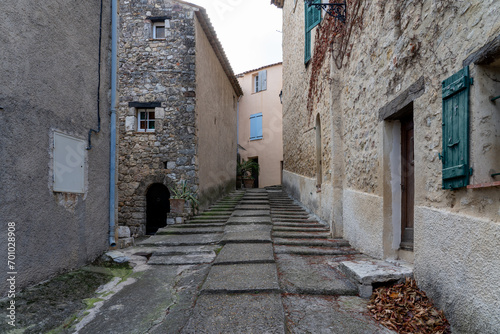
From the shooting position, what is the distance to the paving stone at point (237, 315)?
87.5 inches

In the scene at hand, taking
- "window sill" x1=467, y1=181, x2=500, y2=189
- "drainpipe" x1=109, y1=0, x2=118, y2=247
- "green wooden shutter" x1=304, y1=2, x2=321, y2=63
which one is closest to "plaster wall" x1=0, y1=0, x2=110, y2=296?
"drainpipe" x1=109, y1=0, x2=118, y2=247

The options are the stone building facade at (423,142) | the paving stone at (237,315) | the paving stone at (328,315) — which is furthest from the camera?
the paving stone at (328,315)

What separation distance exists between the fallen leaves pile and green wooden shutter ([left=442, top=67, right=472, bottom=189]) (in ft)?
3.31

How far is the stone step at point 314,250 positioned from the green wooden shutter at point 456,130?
85.9 inches

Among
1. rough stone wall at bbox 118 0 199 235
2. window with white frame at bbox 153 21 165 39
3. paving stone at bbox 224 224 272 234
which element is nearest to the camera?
paving stone at bbox 224 224 272 234

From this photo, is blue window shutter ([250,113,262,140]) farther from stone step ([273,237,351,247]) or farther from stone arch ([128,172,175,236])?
stone step ([273,237,351,247])

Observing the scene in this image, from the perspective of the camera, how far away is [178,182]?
741 cm

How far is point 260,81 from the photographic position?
673 inches

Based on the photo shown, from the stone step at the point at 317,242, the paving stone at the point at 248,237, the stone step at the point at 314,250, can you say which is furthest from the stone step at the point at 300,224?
the stone step at the point at 314,250

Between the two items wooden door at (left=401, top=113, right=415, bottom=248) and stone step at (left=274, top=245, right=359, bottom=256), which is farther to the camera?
stone step at (left=274, top=245, right=359, bottom=256)

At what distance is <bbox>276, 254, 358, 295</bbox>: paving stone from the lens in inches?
119

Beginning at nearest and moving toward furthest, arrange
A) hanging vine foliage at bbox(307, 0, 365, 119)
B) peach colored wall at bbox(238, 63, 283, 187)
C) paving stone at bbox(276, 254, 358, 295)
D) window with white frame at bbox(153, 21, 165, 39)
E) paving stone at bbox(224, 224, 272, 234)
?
paving stone at bbox(276, 254, 358, 295), hanging vine foliage at bbox(307, 0, 365, 119), paving stone at bbox(224, 224, 272, 234), window with white frame at bbox(153, 21, 165, 39), peach colored wall at bbox(238, 63, 283, 187)

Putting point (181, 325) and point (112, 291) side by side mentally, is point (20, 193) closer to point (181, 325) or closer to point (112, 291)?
point (112, 291)

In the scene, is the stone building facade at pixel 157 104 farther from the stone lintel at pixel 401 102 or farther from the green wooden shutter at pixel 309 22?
the stone lintel at pixel 401 102
